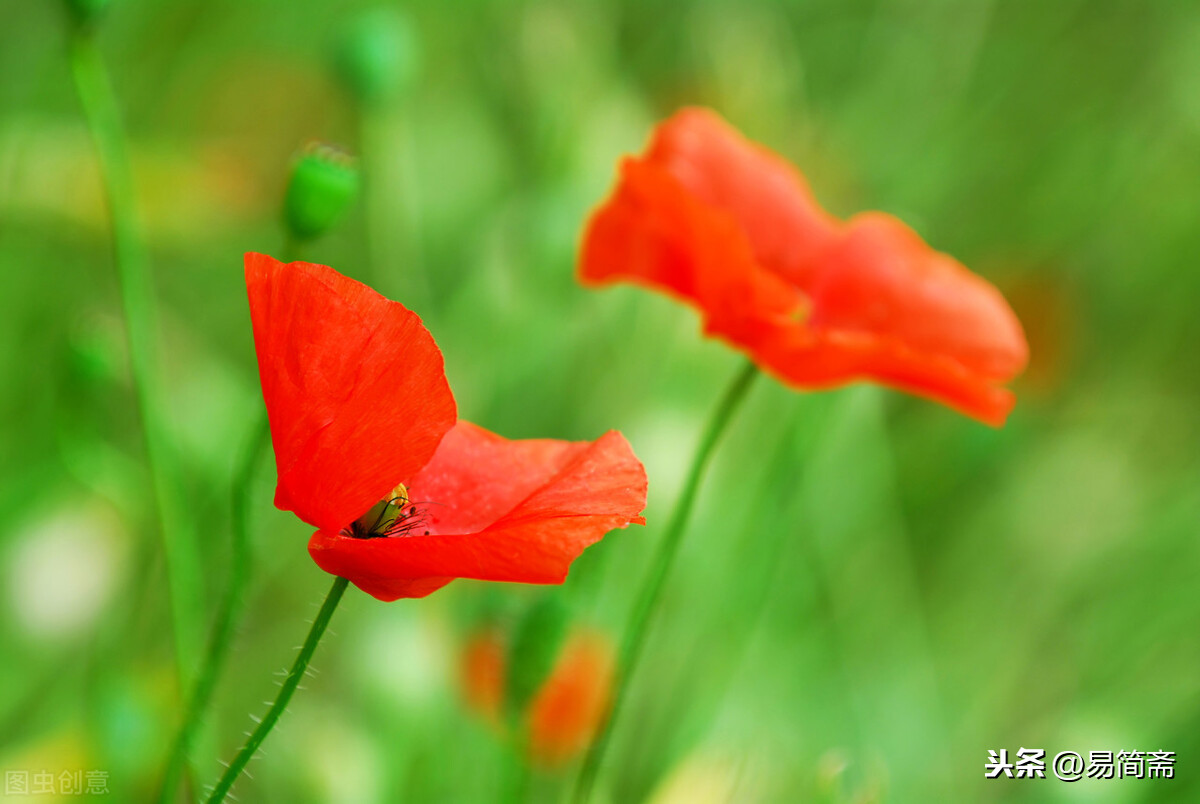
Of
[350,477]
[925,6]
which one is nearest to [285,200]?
[350,477]

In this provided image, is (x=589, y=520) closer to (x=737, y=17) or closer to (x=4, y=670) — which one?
(x=4, y=670)

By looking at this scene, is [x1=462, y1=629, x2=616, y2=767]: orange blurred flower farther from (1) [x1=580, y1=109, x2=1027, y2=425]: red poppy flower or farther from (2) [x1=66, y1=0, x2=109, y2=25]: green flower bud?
(2) [x1=66, y1=0, x2=109, y2=25]: green flower bud

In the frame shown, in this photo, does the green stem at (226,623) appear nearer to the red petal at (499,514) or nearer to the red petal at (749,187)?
the red petal at (499,514)

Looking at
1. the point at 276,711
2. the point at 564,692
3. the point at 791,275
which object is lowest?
the point at 276,711

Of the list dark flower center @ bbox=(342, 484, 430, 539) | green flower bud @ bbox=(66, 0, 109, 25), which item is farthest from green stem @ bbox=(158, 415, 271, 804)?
green flower bud @ bbox=(66, 0, 109, 25)

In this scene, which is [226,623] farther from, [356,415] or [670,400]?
[670,400]

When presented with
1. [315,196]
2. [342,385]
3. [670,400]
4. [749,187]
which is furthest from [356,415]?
[670,400]

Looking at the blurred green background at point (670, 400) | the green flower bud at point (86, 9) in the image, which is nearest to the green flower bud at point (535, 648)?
the blurred green background at point (670, 400)
